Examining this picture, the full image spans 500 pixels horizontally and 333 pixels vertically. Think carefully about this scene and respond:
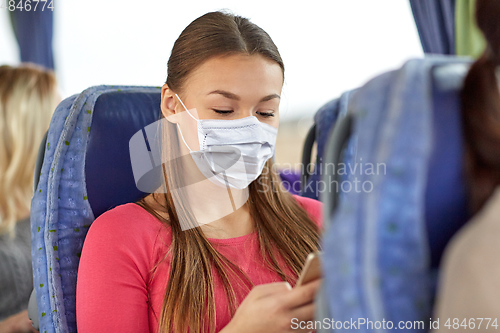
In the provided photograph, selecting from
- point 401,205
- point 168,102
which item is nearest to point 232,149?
point 168,102

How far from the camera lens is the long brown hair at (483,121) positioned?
1.51ft

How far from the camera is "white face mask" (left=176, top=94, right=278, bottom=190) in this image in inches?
42.9

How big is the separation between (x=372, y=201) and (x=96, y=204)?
0.92m

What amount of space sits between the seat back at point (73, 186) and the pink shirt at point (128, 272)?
94 mm

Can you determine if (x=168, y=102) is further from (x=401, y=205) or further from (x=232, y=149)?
(x=401, y=205)

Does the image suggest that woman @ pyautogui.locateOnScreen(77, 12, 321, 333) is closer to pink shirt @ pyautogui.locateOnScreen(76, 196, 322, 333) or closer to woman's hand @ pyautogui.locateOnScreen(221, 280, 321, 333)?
pink shirt @ pyautogui.locateOnScreen(76, 196, 322, 333)

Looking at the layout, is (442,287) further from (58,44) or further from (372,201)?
(58,44)

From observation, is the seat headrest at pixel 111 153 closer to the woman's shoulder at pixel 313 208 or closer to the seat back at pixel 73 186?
the seat back at pixel 73 186

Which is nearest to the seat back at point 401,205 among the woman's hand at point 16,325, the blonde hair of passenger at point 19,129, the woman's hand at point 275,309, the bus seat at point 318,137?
the woman's hand at point 275,309

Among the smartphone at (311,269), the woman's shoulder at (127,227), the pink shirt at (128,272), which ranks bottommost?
the pink shirt at (128,272)

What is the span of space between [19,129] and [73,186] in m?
0.83

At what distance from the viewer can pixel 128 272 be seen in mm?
973

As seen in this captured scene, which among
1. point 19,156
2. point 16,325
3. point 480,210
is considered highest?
point 480,210

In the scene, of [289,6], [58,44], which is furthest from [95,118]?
[58,44]
